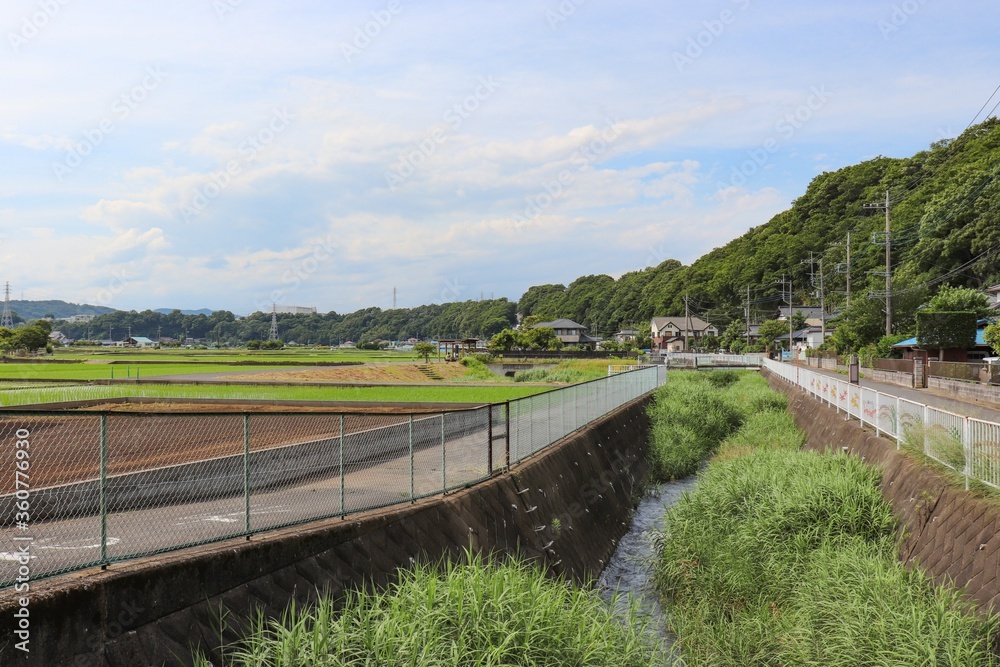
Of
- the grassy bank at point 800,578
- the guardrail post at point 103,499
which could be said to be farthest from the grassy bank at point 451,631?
the grassy bank at point 800,578

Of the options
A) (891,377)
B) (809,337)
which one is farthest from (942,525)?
(809,337)

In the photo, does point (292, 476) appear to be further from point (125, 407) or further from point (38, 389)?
point (38, 389)

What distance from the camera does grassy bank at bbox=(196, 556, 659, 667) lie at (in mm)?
4926

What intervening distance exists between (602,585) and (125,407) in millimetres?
20629

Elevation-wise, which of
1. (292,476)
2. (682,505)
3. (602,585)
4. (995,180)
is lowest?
(602,585)

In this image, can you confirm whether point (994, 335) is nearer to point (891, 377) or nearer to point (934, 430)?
point (891, 377)

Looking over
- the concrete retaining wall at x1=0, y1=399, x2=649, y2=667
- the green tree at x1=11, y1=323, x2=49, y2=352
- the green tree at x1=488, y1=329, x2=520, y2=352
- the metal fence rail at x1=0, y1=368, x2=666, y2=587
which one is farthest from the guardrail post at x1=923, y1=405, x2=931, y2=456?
the green tree at x1=11, y1=323, x2=49, y2=352

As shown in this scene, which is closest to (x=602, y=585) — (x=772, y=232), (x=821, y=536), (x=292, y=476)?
(x=821, y=536)

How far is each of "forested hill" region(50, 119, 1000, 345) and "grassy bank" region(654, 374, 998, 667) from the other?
4427 centimetres

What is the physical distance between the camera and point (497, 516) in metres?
9.75

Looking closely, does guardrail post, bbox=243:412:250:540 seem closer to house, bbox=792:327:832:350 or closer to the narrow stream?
the narrow stream

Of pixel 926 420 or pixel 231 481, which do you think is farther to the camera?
pixel 926 420

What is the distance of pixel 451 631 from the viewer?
5.46 metres

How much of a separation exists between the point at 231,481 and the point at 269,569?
5.20 feet
